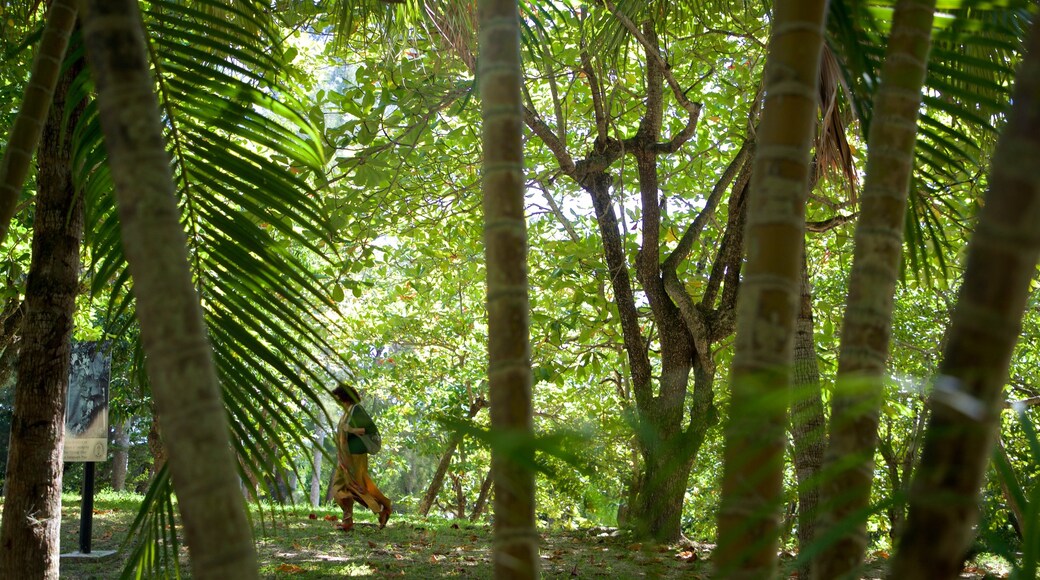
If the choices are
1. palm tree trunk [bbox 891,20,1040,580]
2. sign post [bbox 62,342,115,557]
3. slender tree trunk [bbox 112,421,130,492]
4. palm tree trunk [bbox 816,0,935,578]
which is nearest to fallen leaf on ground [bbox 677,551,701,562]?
palm tree trunk [bbox 816,0,935,578]

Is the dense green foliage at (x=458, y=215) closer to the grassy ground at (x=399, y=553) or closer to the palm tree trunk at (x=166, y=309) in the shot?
the palm tree trunk at (x=166, y=309)

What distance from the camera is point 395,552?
7.15 metres

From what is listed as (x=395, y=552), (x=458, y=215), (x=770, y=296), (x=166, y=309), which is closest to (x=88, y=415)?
(x=395, y=552)

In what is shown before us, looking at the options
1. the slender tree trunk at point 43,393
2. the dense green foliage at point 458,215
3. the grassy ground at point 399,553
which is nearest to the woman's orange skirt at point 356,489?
the grassy ground at point 399,553

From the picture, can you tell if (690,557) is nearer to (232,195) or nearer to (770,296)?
(232,195)

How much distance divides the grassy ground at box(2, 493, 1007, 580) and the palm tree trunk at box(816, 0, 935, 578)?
3428mm

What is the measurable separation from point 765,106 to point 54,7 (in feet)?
4.88

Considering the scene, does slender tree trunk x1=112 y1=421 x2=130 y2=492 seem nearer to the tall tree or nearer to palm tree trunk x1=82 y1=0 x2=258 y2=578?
the tall tree

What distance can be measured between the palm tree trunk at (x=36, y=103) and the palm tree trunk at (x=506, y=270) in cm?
117

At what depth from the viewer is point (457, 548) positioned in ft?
24.8

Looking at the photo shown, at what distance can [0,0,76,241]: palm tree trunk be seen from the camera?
72.2 inches

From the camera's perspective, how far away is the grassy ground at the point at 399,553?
18.9 ft

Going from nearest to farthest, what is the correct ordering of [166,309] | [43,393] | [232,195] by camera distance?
[166,309] < [232,195] < [43,393]

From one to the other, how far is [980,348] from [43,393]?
3.75m
